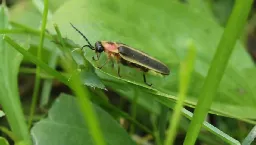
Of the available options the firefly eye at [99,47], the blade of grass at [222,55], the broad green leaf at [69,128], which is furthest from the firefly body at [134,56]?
the blade of grass at [222,55]

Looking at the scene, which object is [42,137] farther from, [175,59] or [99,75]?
[175,59]

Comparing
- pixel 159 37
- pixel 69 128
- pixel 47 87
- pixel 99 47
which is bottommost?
pixel 69 128

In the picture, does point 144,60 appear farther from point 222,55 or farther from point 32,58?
point 222,55

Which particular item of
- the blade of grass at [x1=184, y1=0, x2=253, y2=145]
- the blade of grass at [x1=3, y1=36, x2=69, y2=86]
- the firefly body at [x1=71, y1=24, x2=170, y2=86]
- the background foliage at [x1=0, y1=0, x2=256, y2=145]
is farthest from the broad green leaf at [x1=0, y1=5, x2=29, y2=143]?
the blade of grass at [x1=184, y1=0, x2=253, y2=145]

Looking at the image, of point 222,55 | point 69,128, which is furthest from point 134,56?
point 222,55

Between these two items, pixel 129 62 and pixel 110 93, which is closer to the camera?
pixel 129 62

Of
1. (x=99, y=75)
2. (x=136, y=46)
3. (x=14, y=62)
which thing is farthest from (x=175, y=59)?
(x=14, y=62)
